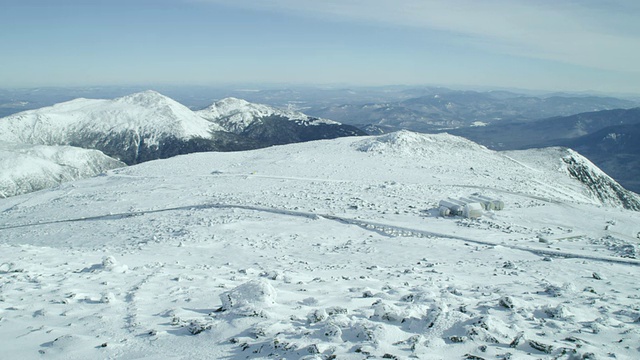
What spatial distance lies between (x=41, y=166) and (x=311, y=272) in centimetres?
11296

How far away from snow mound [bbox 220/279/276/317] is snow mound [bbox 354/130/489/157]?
44399 millimetres

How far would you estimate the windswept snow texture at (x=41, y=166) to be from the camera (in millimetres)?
90250

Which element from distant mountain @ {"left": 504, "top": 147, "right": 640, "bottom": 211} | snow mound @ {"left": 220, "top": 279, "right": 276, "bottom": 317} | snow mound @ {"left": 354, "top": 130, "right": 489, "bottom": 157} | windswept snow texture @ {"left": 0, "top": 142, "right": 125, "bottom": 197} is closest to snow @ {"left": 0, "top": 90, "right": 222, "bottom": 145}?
windswept snow texture @ {"left": 0, "top": 142, "right": 125, "bottom": 197}

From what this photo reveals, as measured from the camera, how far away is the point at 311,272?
14.9 m

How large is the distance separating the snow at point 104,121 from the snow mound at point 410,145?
12798 cm

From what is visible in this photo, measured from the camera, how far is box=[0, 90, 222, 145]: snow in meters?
154

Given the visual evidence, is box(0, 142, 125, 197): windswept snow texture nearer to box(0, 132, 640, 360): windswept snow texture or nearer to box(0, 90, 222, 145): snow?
box(0, 90, 222, 145): snow

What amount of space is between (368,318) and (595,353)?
4.80 meters

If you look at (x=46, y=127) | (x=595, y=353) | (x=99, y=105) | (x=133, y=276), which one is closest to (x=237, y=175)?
(x=133, y=276)

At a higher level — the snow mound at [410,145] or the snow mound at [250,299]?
the snow mound at [410,145]

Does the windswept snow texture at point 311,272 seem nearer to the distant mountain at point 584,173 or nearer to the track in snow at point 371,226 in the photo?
the track in snow at point 371,226

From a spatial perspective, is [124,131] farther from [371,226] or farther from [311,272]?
[311,272]

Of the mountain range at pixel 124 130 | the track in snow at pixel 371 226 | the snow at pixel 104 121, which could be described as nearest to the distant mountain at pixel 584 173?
the track in snow at pixel 371 226

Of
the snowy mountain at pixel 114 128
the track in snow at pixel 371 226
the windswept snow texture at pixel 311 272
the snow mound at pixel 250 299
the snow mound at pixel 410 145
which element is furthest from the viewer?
the snowy mountain at pixel 114 128
